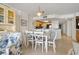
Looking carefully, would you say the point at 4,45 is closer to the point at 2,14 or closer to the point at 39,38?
the point at 2,14

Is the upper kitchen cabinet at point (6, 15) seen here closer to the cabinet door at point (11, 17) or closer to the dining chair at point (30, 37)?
the cabinet door at point (11, 17)

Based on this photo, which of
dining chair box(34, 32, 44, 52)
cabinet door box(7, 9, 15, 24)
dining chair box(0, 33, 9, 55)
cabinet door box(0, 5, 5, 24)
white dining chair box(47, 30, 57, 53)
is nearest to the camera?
dining chair box(0, 33, 9, 55)

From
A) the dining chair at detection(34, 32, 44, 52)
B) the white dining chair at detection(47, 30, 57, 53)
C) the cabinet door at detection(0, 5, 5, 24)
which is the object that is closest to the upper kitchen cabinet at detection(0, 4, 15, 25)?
the cabinet door at detection(0, 5, 5, 24)

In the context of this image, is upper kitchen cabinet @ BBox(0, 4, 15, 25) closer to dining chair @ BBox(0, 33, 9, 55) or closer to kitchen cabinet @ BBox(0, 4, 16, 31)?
kitchen cabinet @ BBox(0, 4, 16, 31)

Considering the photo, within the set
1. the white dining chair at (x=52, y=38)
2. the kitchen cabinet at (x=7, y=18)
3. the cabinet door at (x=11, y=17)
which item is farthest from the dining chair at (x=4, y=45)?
the white dining chair at (x=52, y=38)

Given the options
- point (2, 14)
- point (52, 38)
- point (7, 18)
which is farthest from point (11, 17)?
point (52, 38)

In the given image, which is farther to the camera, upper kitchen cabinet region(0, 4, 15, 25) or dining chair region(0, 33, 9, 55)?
upper kitchen cabinet region(0, 4, 15, 25)

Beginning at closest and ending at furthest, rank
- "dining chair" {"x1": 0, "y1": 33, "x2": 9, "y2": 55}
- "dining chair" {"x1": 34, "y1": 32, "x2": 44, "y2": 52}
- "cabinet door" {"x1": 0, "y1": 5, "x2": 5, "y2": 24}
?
"dining chair" {"x1": 0, "y1": 33, "x2": 9, "y2": 55} → "cabinet door" {"x1": 0, "y1": 5, "x2": 5, "y2": 24} → "dining chair" {"x1": 34, "y1": 32, "x2": 44, "y2": 52}

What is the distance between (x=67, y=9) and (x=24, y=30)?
153 cm

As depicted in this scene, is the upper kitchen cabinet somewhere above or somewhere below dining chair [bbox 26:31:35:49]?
above
